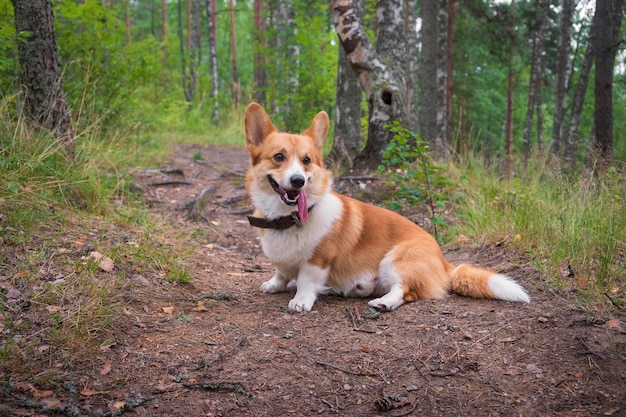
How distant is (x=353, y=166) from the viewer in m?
6.57

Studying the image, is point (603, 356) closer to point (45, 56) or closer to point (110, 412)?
point (110, 412)

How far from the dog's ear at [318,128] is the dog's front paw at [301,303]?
1197 mm

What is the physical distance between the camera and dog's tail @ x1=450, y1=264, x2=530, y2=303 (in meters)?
3.15

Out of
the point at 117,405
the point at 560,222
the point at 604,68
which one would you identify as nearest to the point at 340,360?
the point at 117,405

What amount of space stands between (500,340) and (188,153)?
28.0 feet

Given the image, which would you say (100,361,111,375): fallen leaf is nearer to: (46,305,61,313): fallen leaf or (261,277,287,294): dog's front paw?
(46,305,61,313): fallen leaf

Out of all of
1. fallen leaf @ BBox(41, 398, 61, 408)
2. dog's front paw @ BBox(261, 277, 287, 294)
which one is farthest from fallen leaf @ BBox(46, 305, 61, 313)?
dog's front paw @ BBox(261, 277, 287, 294)

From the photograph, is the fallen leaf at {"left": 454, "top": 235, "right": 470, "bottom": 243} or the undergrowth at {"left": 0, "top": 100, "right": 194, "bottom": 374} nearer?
the undergrowth at {"left": 0, "top": 100, "right": 194, "bottom": 374}

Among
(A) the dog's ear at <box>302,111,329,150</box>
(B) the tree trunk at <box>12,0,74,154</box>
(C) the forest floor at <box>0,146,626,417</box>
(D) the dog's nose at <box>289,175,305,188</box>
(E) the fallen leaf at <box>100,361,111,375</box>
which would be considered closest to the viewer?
(C) the forest floor at <box>0,146,626,417</box>

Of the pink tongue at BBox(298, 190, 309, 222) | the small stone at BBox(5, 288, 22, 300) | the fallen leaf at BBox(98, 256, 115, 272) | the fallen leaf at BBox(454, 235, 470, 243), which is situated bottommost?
the fallen leaf at BBox(454, 235, 470, 243)

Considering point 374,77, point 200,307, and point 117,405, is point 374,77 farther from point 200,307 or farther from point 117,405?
point 117,405

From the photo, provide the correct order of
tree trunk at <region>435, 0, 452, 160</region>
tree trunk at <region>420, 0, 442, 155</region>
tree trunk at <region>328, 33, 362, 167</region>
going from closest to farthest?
tree trunk at <region>328, 33, 362, 167</region> < tree trunk at <region>420, 0, 442, 155</region> < tree trunk at <region>435, 0, 452, 160</region>

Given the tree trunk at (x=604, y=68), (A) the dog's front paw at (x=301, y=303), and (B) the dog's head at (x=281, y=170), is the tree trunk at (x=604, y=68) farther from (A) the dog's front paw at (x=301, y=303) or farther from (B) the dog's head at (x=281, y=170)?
(A) the dog's front paw at (x=301, y=303)

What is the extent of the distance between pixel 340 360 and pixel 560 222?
2.47m
